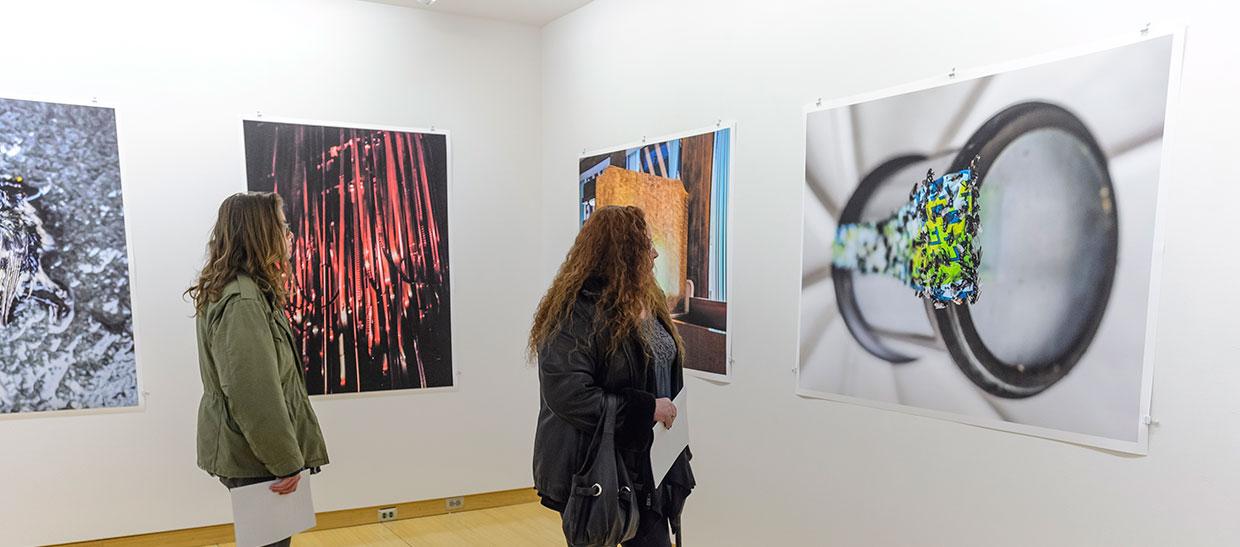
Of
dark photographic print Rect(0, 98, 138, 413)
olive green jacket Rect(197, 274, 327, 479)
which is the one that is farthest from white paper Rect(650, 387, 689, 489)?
dark photographic print Rect(0, 98, 138, 413)

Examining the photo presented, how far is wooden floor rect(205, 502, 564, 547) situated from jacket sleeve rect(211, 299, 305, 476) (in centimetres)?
186

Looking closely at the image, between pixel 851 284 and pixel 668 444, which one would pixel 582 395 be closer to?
pixel 668 444

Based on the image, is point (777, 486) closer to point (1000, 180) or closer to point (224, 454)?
point (1000, 180)

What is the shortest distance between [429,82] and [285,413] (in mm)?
2471

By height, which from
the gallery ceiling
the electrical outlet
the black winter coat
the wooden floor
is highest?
the gallery ceiling

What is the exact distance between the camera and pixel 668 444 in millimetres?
2152

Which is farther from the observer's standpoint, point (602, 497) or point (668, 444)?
point (668, 444)

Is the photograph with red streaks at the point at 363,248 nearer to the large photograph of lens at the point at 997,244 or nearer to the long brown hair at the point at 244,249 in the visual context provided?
the long brown hair at the point at 244,249

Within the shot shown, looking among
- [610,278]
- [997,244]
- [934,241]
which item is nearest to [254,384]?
[610,278]

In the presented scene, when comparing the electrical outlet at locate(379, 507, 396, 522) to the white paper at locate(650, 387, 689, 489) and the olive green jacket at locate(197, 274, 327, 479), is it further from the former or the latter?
the white paper at locate(650, 387, 689, 489)

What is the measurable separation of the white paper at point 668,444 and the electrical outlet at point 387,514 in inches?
102

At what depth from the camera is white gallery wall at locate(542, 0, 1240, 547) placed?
177 centimetres

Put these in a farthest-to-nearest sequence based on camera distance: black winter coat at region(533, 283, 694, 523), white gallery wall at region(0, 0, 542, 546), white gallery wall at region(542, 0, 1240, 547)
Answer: white gallery wall at region(0, 0, 542, 546), black winter coat at region(533, 283, 694, 523), white gallery wall at region(542, 0, 1240, 547)

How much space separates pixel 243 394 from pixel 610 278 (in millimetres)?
1154
